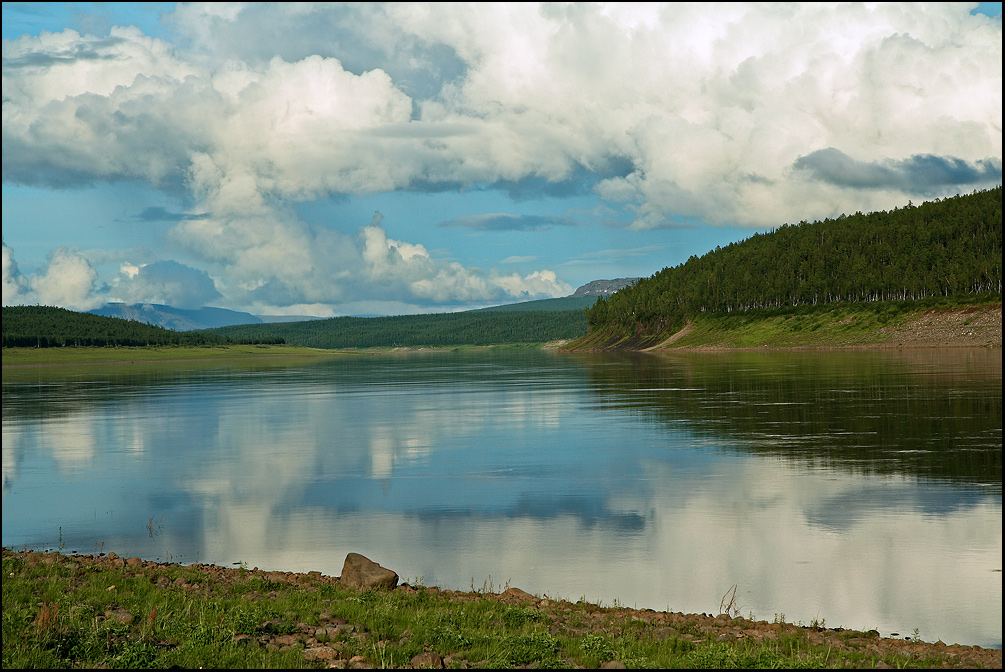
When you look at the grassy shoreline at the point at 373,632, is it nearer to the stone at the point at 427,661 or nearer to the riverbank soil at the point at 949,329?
the stone at the point at 427,661

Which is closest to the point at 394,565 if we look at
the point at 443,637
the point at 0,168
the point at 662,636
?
the point at 443,637

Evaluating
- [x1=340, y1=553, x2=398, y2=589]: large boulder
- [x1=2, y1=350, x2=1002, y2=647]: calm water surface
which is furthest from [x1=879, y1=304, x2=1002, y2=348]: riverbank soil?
[x1=340, y1=553, x2=398, y2=589]: large boulder

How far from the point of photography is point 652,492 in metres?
29.0

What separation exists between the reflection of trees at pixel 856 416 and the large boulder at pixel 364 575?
21.1 m

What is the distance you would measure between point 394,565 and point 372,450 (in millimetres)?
21147

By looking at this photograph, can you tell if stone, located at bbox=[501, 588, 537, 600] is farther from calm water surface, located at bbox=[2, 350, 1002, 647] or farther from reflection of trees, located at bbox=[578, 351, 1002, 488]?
reflection of trees, located at bbox=[578, 351, 1002, 488]

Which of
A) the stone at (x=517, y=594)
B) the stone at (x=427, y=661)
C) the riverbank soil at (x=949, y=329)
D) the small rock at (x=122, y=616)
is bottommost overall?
the stone at (x=517, y=594)

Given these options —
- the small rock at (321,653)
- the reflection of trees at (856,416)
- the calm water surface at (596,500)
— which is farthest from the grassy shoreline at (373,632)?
the reflection of trees at (856,416)

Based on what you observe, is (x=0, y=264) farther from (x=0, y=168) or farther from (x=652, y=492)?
(x=652, y=492)

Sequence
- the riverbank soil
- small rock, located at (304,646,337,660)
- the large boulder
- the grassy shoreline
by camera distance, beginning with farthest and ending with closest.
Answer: the riverbank soil < the large boulder < small rock, located at (304,646,337,660) < the grassy shoreline

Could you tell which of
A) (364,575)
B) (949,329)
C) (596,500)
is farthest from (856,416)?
(949,329)

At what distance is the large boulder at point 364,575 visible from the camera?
59.9 feet

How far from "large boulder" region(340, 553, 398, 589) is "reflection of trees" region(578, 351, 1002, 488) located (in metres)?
21.1

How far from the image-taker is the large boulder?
719 inches
